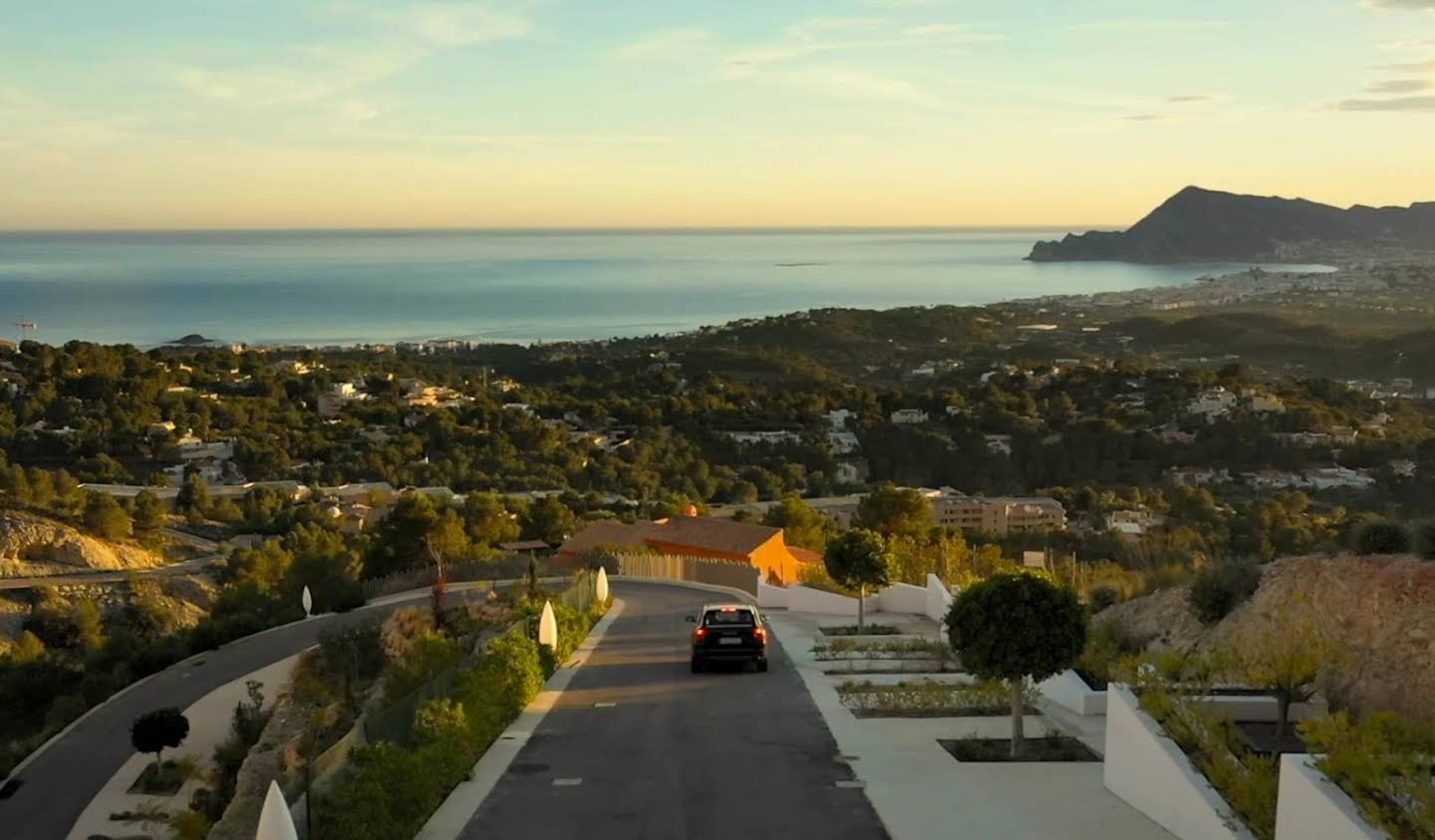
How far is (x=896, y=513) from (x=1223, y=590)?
22.1 meters

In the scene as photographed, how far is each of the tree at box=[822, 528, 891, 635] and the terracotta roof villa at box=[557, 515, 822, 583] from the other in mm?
11091

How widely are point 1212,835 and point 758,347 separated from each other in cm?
9944

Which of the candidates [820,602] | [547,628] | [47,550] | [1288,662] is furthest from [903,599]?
[47,550]

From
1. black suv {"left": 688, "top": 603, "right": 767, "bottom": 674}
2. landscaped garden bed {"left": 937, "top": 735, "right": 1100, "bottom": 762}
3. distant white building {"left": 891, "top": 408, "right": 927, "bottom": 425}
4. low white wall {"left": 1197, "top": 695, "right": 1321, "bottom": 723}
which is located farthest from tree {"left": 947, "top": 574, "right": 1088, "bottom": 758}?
distant white building {"left": 891, "top": 408, "right": 927, "bottom": 425}

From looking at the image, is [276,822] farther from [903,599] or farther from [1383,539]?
[903,599]

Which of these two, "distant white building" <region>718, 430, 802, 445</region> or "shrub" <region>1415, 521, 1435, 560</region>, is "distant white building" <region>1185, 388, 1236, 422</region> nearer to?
"distant white building" <region>718, 430, 802, 445</region>

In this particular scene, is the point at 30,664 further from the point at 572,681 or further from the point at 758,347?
the point at 758,347

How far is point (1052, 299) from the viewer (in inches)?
6791

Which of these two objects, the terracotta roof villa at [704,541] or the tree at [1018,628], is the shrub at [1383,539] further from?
the terracotta roof villa at [704,541]

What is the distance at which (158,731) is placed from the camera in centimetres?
1533

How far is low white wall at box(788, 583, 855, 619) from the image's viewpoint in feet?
69.9

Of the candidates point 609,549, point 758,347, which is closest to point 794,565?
point 609,549

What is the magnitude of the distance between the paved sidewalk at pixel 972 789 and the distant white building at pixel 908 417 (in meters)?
53.4

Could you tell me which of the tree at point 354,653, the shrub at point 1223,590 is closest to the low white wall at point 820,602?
the tree at point 354,653
